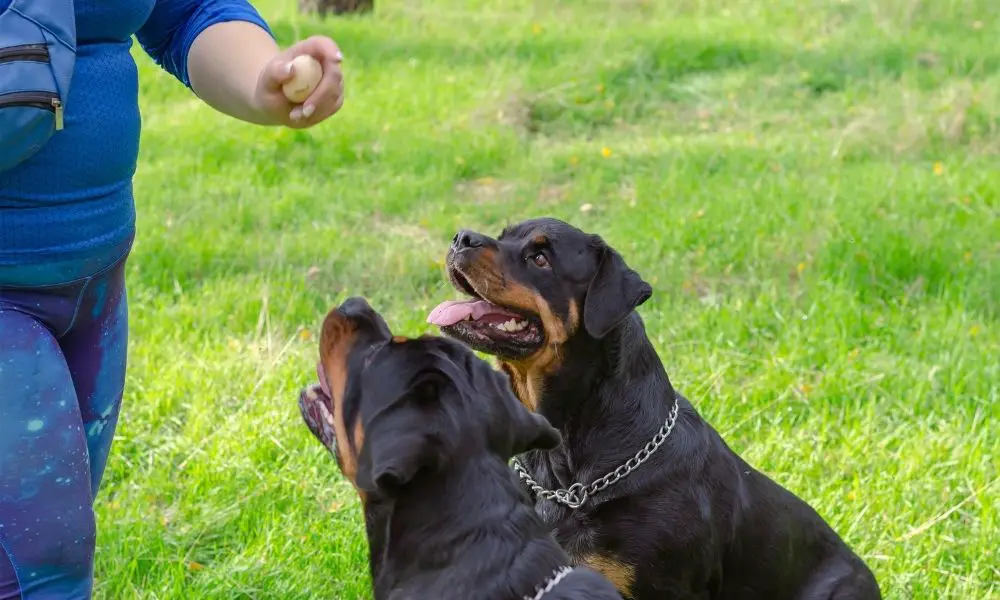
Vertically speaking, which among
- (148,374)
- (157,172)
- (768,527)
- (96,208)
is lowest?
(157,172)

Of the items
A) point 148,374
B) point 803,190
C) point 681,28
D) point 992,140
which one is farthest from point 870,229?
point 681,28

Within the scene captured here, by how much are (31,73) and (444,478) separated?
1.14 metres

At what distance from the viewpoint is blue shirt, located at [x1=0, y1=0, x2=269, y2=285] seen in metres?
2.52

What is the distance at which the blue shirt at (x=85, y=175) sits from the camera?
2.52 metres

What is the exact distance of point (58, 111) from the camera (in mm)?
2420

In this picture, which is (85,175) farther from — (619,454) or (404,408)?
(619,454)

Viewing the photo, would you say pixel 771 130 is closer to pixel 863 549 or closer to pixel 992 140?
pixel 992 140

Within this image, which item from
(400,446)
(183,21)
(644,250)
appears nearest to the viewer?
(400,446)

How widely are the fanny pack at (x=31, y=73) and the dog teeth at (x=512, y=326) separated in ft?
4.99

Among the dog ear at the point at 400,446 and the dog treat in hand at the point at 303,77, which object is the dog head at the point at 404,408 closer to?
the dog ear at the point at 400,446

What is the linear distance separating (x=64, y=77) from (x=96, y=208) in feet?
1.10

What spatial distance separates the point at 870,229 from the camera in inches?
248

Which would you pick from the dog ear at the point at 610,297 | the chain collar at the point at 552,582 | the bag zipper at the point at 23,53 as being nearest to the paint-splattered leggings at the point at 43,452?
the bag zipper at the point at 23,53

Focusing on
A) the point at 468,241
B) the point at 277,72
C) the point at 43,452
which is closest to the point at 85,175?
the point at 277,72
